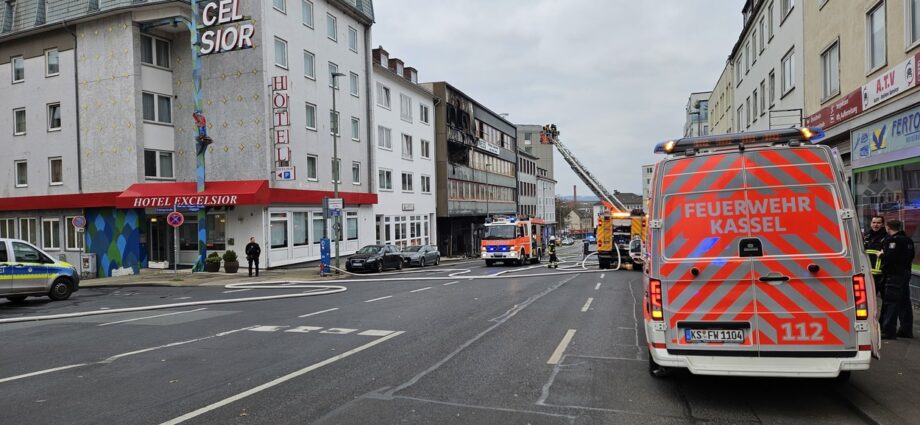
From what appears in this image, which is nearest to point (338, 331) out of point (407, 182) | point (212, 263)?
point (212, 263)

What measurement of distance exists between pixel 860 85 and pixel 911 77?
304 centimetres

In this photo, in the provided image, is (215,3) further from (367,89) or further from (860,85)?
(860,85)

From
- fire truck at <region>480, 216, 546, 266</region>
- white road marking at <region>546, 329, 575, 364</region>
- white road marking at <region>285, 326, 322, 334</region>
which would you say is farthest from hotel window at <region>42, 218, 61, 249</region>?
white road marking at <region>546, 329, 575, 364</region>

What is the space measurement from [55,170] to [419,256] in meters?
18.8

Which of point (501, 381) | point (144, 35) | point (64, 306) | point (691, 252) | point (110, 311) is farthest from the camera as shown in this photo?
point (144, 35)

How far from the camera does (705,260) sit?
554 cm

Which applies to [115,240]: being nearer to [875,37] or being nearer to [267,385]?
[267,385]

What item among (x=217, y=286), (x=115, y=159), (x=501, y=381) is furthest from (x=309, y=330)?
(x=115, y=159)

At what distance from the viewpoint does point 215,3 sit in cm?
2581

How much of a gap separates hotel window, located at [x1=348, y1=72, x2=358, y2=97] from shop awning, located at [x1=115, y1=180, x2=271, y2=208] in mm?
10127

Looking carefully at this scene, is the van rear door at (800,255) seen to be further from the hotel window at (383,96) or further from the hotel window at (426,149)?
the hotel window at (426,149)

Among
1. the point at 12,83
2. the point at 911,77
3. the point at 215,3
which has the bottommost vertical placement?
the point at 911,77

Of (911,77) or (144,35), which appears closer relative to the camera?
(911,77)

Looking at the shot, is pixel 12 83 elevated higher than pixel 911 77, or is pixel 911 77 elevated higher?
pixel 12 83
